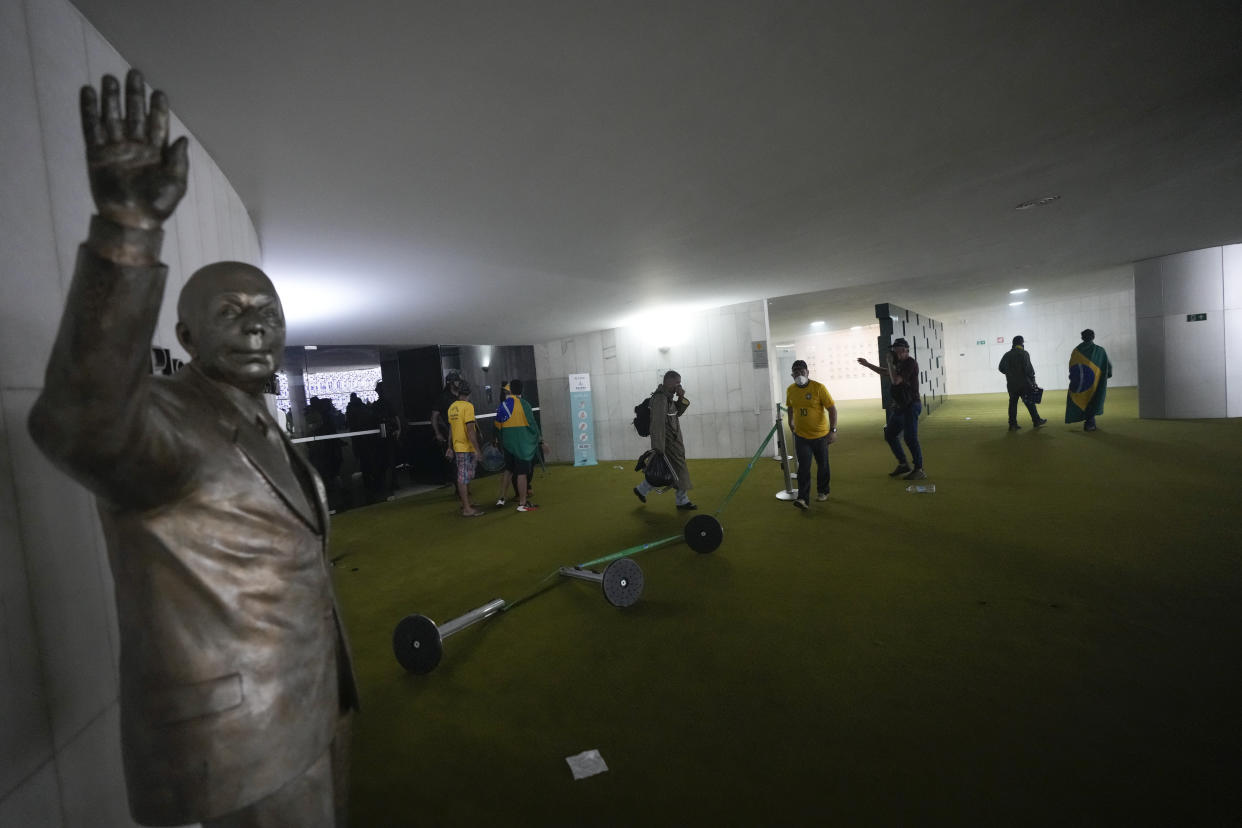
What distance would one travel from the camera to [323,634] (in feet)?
3.74

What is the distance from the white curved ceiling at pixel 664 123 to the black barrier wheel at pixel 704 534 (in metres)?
2.88

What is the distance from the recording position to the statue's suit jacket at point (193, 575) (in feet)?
2.47

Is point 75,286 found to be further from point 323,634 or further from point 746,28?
point 746,28

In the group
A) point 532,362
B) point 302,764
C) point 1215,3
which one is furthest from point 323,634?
point 532,362

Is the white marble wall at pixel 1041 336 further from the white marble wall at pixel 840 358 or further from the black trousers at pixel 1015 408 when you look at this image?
the black trousers at pixel 1015 408

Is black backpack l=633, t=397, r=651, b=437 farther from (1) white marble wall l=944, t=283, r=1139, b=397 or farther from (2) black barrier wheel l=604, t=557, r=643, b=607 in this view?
(1) white marble wall l=944, t=283, r=1139, b=397

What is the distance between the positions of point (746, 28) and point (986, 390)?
910 inches

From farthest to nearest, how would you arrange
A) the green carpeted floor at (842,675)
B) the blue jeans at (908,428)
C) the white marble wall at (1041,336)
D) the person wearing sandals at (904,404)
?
1. the white marble wall at (1041,336)
2. the blue jeans at (908,428)
3. the person wearing sandals at (904,404)
4. the green carpeted floor at (842,675)

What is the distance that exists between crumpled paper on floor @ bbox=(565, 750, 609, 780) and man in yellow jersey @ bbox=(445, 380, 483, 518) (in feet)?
18.5

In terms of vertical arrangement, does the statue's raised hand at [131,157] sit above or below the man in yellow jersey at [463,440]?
above

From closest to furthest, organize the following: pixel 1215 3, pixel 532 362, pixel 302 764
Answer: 1. pixel 302 764
2. pixel 1215 3
3. pixel 532 362

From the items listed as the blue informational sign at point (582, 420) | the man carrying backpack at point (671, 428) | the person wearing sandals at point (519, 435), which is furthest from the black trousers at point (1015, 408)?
the person wearing sandals at point (519, 435)

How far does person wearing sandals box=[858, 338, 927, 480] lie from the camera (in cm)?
711

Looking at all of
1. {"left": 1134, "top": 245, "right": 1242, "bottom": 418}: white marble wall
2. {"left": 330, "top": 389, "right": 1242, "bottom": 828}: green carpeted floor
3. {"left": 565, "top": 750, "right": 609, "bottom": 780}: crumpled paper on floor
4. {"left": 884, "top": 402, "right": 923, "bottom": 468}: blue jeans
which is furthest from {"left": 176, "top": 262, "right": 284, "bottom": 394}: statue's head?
{"left": 1134, "top": 245, "right": 1242, "bottom": 418}: white marble wall
